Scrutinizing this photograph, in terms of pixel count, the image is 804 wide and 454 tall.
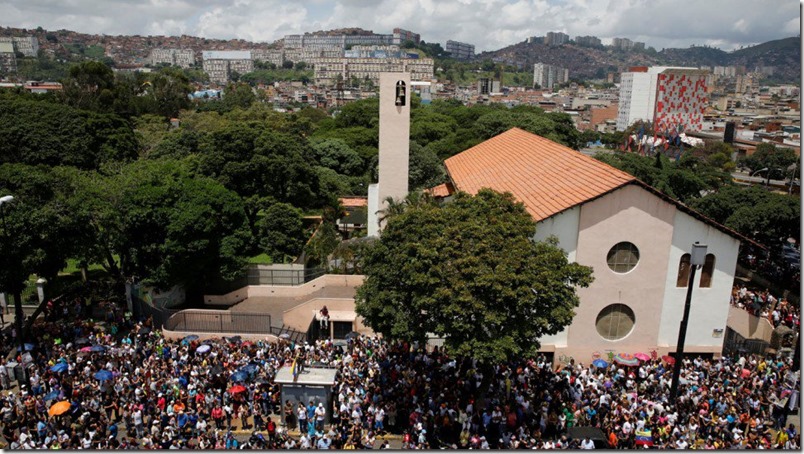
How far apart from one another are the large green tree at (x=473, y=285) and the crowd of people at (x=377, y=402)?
212 centimetres

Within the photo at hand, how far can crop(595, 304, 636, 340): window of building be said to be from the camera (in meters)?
23.0

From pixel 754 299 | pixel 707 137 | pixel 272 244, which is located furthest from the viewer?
pixel 707 137

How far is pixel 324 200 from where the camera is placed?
40.0 m

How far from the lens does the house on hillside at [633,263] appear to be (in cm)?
2233

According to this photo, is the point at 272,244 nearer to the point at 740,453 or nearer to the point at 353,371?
the point at 353,371

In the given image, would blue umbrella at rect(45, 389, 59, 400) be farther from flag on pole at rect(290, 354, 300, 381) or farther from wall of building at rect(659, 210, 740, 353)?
wall of building at rect(659, 210, 740, 353)

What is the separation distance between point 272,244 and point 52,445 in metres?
16.7

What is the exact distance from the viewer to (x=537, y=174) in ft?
88.8

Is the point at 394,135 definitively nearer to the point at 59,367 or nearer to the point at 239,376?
the point at 239,376

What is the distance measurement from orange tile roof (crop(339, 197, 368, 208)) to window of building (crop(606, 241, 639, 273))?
996 inches

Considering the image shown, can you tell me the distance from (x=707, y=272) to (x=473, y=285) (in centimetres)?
1203

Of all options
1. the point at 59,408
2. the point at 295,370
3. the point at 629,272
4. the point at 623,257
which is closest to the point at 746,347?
the point at 629,272

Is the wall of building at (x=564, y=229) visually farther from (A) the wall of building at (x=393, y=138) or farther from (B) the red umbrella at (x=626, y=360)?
(A) the wall of building at (x=393, y=138)

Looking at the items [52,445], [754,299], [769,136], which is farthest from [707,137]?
[52,445]
